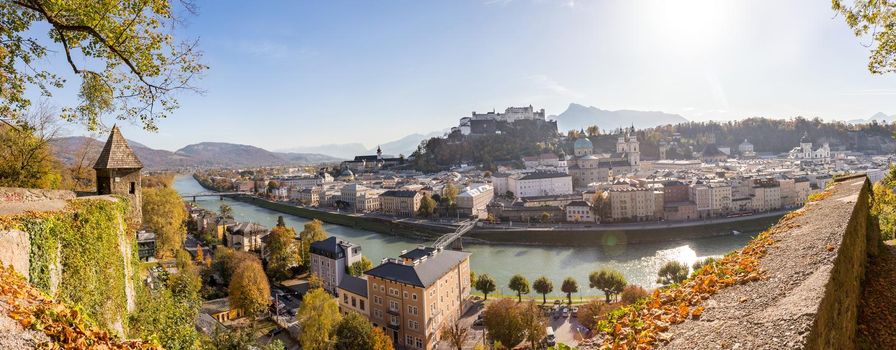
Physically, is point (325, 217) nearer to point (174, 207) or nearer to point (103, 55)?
point (174, 207)

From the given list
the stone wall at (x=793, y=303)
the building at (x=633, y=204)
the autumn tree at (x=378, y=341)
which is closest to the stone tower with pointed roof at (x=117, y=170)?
the autumn tree at (x=378, y=341)

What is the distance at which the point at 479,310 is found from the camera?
54.1 ft

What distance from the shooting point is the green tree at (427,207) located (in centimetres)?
3838

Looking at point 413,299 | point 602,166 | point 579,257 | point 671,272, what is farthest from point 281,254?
point 602,166

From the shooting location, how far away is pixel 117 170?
7.41 m

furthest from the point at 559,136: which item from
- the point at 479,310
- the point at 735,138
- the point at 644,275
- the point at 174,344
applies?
the point at 174,344

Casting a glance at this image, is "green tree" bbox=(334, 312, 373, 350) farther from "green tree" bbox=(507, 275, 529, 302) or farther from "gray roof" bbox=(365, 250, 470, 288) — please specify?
"green tree" bbox=(507, 275, 529, 302)

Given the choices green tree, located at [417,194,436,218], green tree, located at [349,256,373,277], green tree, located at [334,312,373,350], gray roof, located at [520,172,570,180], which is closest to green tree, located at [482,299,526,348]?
green tree, located at [334,312,373,350]

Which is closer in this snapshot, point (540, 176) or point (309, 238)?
point (309, 238)

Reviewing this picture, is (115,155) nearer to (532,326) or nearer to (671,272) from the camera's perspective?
(532,326)

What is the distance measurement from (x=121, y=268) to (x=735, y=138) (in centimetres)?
8872

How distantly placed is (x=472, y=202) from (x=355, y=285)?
77.9ft

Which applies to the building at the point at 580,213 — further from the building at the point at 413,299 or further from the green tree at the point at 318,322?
the green tree at the point at 318,322

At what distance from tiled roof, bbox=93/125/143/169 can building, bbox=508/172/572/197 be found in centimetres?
3879
